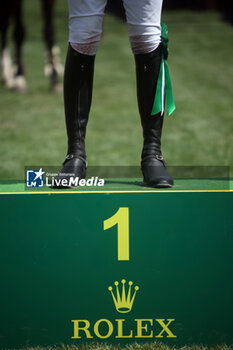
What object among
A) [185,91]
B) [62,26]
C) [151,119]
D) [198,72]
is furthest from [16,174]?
[62,26]

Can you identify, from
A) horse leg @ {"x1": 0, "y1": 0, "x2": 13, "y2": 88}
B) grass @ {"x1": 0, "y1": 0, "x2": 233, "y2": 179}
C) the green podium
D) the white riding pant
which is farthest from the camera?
horse leg @ {"x1": 0, "y1": 0, "x2": 13, "y2": 88}

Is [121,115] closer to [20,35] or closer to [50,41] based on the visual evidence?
[50,41]

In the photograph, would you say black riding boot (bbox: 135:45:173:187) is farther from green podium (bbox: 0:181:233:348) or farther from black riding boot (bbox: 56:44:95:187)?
green podium (bbox: 0:181:233:348)

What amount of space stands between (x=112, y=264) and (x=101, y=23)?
0.63 m

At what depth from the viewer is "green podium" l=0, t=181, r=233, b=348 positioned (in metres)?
1.14

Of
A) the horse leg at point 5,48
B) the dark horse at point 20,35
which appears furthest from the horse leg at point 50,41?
the horse leg at point 5,48

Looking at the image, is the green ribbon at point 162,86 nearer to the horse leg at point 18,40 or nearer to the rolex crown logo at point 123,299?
the rolex crown logo at point 123,299

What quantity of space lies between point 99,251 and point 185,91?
480 cm

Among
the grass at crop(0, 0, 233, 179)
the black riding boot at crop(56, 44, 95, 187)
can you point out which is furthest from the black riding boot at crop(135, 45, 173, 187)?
the grass at crop(0, 0, 233, 179)

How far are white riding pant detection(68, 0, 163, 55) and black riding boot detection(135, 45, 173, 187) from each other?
0.10 feet

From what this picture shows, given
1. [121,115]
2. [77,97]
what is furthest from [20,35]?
[77,97]

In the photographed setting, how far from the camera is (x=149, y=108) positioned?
4.66 feet

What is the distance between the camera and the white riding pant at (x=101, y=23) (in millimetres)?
1330

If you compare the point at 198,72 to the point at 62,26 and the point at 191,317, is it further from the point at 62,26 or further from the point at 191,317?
the point at 62,26
